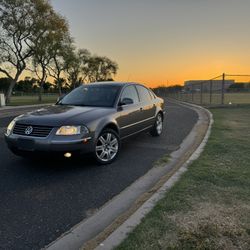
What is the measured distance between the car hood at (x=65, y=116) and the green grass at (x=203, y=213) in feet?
6.29

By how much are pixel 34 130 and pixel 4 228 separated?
2.08 meters

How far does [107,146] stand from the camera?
578 centimetres

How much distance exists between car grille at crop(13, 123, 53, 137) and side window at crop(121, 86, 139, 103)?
82.4 inches

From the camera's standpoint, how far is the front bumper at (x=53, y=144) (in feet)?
16.0

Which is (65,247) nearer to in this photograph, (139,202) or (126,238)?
(126,238)

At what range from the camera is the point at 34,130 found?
507 centimetres

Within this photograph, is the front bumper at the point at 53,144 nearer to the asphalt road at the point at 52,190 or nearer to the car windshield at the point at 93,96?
the asphalt road at the point at 52,190

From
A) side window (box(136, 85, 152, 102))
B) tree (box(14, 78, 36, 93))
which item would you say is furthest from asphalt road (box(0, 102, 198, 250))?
tree (box(14, 78, 36, 93))

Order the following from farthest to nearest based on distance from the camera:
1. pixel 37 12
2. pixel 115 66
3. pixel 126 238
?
pixel 115 66 → pixel 37 12 → pixel 126 238

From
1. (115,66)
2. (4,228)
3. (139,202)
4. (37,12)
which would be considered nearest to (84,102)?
(139,202)

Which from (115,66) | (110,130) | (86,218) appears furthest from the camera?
(115,66)

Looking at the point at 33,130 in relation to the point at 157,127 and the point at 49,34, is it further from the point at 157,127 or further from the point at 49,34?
the point at 49,34

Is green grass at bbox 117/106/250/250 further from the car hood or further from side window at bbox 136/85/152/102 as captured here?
side window at bbox 136/85/152/102

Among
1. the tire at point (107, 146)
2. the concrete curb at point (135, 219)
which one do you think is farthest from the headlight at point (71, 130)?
the concrete curb at point (135, 219)
